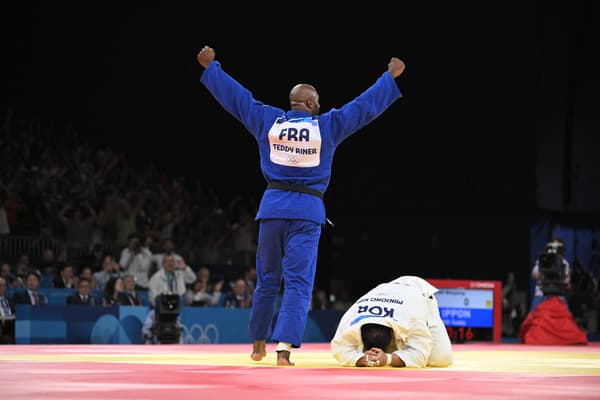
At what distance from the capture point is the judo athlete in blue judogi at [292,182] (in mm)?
5488

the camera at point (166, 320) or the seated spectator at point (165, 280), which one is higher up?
the seated spectator at point (165, 280)

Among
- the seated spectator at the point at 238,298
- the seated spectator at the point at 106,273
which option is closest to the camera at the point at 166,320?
the seated spectator at the point at 106,273

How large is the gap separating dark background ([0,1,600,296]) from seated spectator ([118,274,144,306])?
699cm

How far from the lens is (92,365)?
5.07 meters

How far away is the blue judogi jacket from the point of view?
556 cm

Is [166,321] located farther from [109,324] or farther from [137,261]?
[137,261]


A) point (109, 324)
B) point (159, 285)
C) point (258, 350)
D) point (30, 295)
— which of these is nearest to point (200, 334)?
point (159, 285)

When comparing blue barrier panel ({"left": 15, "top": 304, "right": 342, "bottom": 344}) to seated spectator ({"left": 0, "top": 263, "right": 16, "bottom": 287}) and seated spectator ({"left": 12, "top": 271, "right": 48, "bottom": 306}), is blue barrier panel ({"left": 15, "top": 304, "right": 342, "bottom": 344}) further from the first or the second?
seated spectator ({"left": 0, "top": 263, "right": 16, "bottom": 287})

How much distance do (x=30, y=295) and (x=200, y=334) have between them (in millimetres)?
2323

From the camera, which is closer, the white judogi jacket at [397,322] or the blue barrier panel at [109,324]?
the white judogi jacket at [397,322]

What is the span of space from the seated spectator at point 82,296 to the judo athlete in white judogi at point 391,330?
→ 7.21 metres

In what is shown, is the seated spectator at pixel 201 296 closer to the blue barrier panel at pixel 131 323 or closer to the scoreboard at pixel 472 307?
the blue barrier panel at pixel 131 323

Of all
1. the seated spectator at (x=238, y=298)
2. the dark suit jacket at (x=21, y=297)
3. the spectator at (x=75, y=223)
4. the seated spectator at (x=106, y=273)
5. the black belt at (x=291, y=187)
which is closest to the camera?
the black belt at (x=291, y=187)

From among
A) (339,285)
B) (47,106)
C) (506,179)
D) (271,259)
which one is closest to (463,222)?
(506,179)
